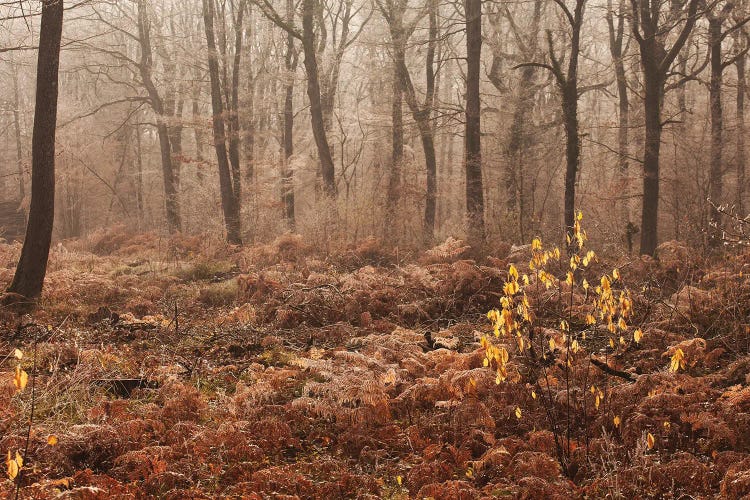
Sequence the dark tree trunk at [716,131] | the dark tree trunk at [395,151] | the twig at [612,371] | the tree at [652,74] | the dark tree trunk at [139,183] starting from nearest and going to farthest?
1. the twig at [612,371]
2. the tree at [652,74]
3. the dark tree trunk at [716,131]
4. the dark tree trunk at [395,151]
5. the dark tree trunk at [139,183]

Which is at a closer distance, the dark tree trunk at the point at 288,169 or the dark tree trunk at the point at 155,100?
the dark tree trunk at the point at 288,169

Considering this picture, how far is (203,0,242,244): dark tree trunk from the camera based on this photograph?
17641 millimetres

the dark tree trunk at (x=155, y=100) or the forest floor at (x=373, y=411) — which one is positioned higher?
the dark tree trunk at (x=155, y=100)

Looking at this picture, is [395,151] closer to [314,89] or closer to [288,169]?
[314,89]

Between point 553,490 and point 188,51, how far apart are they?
17.8m


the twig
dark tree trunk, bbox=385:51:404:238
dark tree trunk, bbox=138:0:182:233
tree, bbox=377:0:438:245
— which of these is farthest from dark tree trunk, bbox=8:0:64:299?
dark tree trunk, bbox=138:0:182:233

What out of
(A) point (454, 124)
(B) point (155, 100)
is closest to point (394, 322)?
(A) point (454, 124)

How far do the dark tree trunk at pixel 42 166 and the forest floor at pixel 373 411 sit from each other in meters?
1.14

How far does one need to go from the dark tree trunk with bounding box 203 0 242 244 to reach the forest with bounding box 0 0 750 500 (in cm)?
9

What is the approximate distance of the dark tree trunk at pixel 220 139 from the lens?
17.6m

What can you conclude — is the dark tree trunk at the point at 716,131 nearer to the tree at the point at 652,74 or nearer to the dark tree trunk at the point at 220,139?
the tree at the point at 652,74

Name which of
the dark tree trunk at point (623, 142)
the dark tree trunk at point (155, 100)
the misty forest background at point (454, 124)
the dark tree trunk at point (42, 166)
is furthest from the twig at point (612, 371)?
the dark tree trunk at point (155, 100)

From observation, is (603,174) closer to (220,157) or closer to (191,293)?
(220,157)

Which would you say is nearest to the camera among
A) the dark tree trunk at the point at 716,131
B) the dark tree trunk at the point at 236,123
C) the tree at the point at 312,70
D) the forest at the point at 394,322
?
the forest at the point at 394,322
